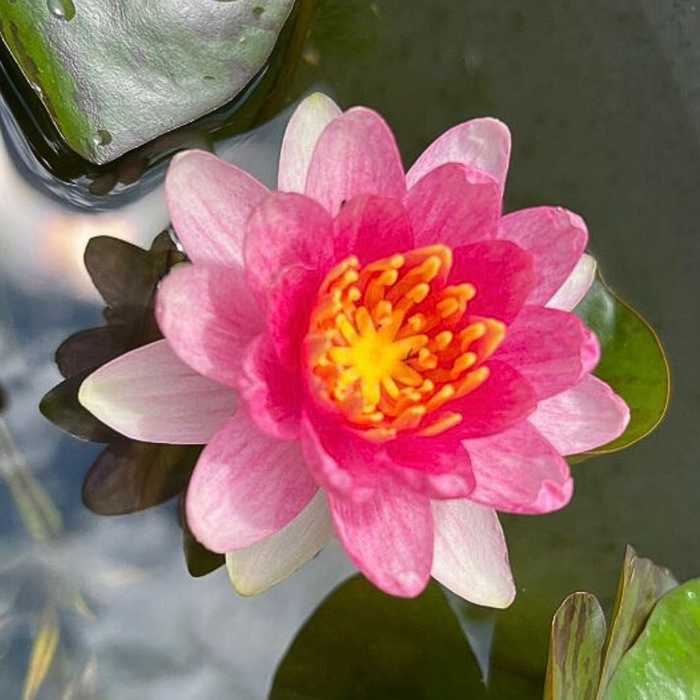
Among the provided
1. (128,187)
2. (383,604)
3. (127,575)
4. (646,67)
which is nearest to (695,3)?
(646,67)

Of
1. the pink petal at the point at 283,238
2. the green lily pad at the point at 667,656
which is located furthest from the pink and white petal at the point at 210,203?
the green lily pad at the point at 667,656

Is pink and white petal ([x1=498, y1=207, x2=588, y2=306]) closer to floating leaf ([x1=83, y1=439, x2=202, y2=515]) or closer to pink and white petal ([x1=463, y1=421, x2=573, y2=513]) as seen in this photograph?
pink and white petal ([x1=463, y1=421, x2=573, y2=513])

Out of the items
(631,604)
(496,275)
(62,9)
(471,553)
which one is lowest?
(631,604)

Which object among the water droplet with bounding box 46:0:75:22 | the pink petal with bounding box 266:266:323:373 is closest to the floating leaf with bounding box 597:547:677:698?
the pink petal with bounding box 266:266:323:373

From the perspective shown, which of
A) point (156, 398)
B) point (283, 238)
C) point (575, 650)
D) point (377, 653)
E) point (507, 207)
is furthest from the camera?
point (507, 207)

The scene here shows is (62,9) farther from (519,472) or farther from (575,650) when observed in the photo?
(575,650)

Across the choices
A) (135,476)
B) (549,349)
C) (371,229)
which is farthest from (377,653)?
(371,229)
